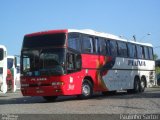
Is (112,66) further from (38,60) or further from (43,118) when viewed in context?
(43,118)

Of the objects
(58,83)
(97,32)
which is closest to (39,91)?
(58,83)

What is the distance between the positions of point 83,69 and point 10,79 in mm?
9285

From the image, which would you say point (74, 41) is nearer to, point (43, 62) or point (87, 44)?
point (87, 44)

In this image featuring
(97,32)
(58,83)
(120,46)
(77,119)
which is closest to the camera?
(77,119)

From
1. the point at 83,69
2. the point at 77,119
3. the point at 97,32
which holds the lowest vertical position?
the point at 77,119

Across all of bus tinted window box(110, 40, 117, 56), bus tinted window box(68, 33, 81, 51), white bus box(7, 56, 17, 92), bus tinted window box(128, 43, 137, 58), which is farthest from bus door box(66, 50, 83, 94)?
white bus box(7, 56, 17, 92)

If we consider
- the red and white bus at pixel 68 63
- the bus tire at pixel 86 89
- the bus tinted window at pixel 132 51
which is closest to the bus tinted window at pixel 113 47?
the red and white bus at pixel 68 63

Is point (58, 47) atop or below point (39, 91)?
atop

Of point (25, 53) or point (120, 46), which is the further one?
point (120, 46)

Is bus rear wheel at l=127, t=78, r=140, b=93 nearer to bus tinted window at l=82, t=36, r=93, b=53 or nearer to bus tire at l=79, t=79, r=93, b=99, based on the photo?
bus tire at l=79, t=79, r=93, b=99

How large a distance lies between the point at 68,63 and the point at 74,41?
1363mm

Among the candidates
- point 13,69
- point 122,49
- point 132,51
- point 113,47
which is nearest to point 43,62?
point 113,47

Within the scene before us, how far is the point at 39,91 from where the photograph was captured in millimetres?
20578

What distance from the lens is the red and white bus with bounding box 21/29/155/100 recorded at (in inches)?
794
